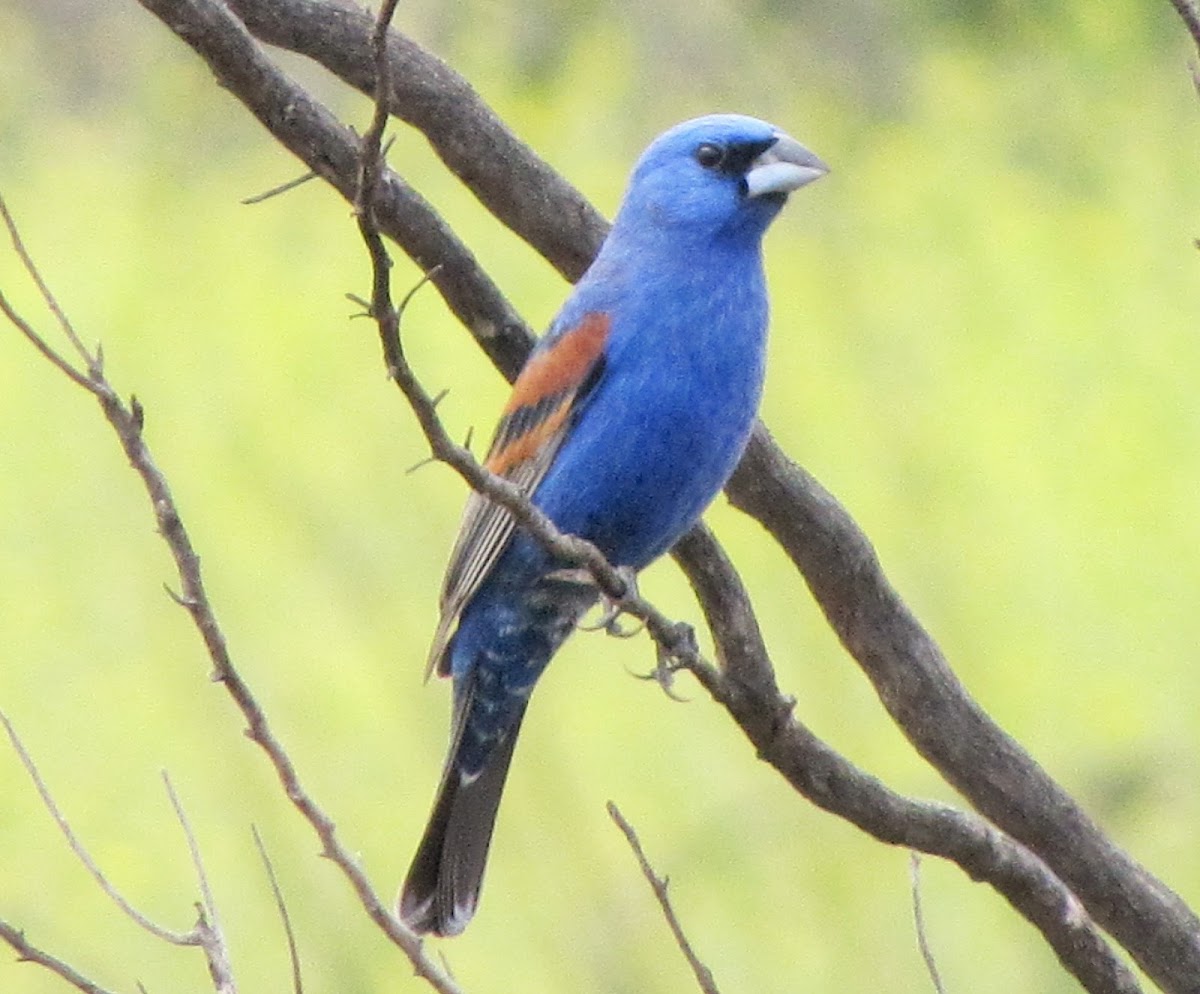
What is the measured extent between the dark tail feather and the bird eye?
1003mm

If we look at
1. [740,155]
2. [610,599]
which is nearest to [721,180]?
[740,155]

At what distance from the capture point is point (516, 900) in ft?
17.4

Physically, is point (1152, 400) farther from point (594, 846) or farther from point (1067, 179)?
point (594, 846)

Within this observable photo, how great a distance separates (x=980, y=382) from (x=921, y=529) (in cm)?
82

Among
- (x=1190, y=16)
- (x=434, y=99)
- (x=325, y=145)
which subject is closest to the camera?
(x=1190, y=16)

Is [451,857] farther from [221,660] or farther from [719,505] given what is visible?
[719,505]

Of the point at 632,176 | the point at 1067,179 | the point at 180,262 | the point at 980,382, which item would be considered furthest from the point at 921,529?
the point at 180,262

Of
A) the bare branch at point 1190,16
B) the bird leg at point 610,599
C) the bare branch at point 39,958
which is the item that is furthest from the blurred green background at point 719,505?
the bare branch at point 1190,16

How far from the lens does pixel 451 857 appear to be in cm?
355

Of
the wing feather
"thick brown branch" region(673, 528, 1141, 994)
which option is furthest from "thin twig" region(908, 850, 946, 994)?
the wing feather

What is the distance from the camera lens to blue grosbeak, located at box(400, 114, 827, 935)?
132 inches

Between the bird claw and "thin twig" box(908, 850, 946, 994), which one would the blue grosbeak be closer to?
the bird claw

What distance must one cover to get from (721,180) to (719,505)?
2.88 meters

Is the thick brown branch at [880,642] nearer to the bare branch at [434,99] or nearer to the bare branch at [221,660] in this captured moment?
the bare branch at [434,99]
